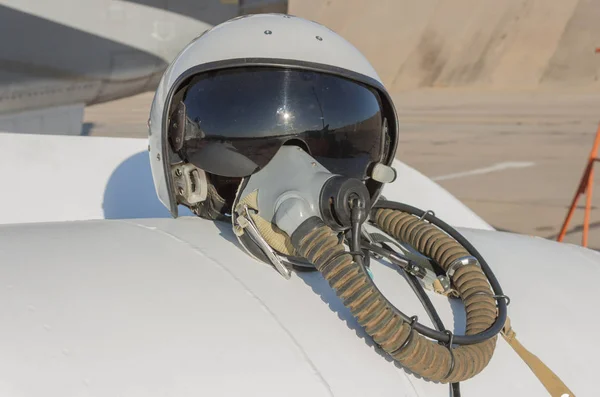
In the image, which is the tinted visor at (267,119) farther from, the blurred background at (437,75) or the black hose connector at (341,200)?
the blurred background at (437,75)

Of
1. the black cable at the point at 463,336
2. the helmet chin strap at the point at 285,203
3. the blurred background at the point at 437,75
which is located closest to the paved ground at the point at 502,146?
the blurred background at the point at 437,75

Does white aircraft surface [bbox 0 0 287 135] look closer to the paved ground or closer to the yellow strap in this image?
the paved ground

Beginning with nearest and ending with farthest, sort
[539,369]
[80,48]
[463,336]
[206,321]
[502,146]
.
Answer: [206,321]
[463,336]
[539,369]
[80,48]
[502,146]

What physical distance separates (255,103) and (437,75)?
23861 millimetres

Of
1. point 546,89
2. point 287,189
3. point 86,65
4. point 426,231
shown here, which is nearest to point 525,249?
point 426,231

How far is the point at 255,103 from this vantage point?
157cm

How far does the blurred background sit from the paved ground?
0.03 meters

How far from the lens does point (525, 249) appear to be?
196 cm

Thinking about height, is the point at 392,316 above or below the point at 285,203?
below

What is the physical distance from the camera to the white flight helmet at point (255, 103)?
1.57 meters

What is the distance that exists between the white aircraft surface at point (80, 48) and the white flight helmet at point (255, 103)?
4621 mm

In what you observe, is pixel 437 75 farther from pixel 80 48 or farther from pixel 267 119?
pixel 267 119

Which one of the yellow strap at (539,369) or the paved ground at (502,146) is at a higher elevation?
the paved ground at (502,146)

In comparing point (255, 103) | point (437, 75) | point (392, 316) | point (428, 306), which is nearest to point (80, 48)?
point (255, 103)
